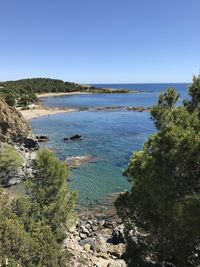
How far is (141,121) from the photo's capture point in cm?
10831

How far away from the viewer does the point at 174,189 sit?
A: 51.7ft

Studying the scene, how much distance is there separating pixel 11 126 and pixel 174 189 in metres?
50.2

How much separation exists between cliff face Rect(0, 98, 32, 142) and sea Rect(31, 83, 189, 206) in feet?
23.6

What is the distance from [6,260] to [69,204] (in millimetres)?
13410

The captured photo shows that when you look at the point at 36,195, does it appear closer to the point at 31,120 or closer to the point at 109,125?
the point at 109,125

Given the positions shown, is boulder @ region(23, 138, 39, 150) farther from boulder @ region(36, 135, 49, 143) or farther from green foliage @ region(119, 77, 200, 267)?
green foliage @ region(119, 77, 200, 267)

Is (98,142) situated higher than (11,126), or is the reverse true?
(11,126)

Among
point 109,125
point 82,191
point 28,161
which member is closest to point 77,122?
point 109,125

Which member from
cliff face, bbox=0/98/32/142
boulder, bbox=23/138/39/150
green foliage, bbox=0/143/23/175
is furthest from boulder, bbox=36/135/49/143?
green foliage, bbox=0/143/23/175

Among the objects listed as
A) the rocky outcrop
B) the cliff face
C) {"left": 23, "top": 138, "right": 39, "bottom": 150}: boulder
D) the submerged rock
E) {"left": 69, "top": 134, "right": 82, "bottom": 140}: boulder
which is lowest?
the rocky outcrop

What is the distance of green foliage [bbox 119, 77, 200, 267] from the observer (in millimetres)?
14375

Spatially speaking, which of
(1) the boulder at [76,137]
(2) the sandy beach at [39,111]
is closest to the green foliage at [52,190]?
(1) the boulder at [76,137]

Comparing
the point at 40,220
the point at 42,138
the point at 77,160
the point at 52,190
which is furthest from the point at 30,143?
the point at 40,220

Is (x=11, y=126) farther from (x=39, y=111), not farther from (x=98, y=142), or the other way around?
(x=39, y=111)
